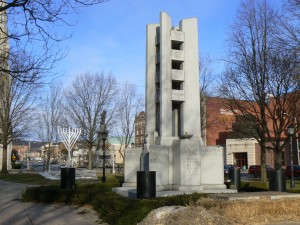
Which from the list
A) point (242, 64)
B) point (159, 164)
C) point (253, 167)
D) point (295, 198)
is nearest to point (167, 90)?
point (159, 164)

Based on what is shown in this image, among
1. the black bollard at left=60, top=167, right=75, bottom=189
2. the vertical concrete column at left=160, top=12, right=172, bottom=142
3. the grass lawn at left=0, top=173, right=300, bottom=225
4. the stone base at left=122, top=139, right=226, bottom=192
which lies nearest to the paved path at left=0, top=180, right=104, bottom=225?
the grass lawn at left=0, top=173, right=300, bottom=225

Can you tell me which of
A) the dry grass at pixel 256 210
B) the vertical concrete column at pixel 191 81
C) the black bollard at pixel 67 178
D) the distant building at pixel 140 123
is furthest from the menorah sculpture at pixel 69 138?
the dry grass at pixel 256 210

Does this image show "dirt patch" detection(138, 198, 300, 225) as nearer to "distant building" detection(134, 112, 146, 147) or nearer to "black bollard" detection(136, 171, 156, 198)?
"black bollard" detection(136, 171, 156, 198)

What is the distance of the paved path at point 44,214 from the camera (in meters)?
10.6

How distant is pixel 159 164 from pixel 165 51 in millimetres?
5081

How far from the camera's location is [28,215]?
38.3 feet

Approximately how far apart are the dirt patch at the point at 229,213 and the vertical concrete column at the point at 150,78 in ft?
25.6

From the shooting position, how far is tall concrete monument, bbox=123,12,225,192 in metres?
15.1

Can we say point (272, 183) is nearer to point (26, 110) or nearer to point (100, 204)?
point (100, 204)

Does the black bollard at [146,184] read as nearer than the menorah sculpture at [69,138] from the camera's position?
Yes

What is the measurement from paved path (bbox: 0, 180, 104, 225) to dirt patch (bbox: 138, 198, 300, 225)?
2788 millimetres

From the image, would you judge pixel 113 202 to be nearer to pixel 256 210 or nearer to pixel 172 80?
pixel 256 210

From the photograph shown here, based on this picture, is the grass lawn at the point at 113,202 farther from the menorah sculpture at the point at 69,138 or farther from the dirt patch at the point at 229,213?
the menorah sculpture at the point at 69,138

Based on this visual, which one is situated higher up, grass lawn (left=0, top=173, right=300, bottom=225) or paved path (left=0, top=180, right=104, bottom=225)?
grass lawn (left=0, top=173, right=300, bottom=225)
